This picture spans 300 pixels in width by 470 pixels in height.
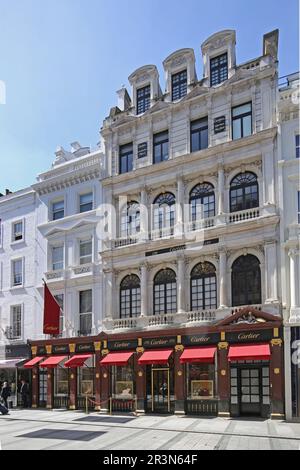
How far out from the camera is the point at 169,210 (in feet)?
91.4

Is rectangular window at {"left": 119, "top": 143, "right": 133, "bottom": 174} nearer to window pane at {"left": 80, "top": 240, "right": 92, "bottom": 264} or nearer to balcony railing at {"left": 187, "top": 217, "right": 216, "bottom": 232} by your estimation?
window pane at {"left": 80, "top": 240, "right": 92, "bottom": 264}

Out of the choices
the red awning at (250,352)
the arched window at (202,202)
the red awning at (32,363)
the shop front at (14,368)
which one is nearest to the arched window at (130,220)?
the arched window at (202,202)

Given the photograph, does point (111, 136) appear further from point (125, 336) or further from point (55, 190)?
point (125, 336)

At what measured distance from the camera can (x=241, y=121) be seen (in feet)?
85.5

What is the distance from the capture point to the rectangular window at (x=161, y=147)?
1128 inches

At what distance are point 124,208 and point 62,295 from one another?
688cm

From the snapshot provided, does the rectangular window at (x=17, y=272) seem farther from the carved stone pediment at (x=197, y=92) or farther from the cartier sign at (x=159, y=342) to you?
the carved stone pediment at (x=197, y=92)

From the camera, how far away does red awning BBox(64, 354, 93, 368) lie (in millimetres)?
27656

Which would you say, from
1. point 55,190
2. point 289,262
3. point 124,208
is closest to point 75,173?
point 55,190

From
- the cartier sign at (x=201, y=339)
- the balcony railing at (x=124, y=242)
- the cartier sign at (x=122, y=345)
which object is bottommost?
the cartier sign at (x=122, y=345)

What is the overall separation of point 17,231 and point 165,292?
13267mm

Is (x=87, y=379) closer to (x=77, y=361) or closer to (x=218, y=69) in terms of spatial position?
(x=77, y=361)

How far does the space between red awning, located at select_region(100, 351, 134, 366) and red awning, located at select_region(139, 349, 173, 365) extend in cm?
95

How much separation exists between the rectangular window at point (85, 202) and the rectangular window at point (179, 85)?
798 cm
